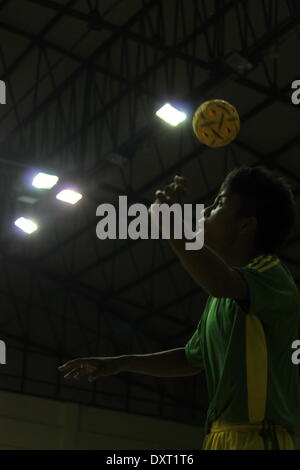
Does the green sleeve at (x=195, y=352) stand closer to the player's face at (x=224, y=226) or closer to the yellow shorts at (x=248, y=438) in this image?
the player's face at (x=224, y=226)

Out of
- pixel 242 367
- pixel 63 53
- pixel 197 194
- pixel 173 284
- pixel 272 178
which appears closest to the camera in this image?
pixel 242 367

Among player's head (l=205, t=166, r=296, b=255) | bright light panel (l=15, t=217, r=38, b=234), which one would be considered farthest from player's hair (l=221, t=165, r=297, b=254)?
bright light panel (l=15, t=217, r=38, b=234)

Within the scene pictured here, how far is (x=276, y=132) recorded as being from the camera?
20.4 meters

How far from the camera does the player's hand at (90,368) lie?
4383mm

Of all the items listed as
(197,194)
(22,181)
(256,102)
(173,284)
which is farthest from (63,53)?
(173,284)

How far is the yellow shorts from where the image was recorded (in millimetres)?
3479

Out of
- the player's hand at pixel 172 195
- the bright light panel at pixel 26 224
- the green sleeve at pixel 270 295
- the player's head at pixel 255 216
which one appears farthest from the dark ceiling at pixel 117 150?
the player's hand at pixel 172 195

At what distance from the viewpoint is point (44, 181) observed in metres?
17.8

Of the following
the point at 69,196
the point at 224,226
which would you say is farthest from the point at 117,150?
the point at 224,226

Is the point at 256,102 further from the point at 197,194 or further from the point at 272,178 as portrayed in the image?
the point at 272,178

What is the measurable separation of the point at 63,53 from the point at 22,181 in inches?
130

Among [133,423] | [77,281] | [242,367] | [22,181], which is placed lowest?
[242,367]

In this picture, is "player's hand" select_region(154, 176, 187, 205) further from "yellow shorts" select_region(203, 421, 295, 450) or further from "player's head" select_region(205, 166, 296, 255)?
"yellow shorts" select_region(203, 421, 295, 450)
